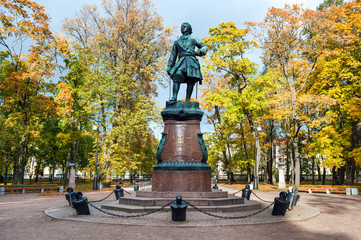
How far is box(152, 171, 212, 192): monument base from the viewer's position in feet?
31.4

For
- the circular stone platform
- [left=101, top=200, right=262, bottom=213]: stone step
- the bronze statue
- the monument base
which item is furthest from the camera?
the bronze statue

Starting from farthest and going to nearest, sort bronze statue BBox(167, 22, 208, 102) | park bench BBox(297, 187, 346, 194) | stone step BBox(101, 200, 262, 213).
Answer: park bench BBox(297, 187, 346, 194) < bronze statue BBox(167, 22, 208, 102) < stone step BBox(101, 200, 262, 213)

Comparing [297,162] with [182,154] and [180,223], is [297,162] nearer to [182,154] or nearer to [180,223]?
[182,154]

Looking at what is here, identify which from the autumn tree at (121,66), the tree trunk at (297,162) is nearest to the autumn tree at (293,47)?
the tree trunk at (297,162)

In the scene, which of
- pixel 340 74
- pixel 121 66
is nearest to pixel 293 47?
pixel 340 74

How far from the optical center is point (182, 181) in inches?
377

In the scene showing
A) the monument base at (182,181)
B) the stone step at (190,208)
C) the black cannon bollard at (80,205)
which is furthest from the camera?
the monument base at (182,181)

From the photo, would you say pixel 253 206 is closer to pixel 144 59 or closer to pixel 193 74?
pixel 193 74

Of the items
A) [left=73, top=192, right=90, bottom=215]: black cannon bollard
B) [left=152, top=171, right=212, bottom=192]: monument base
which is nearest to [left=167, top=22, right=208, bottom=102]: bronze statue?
[left=152, top=171, right=212, bottom=192]: monument base

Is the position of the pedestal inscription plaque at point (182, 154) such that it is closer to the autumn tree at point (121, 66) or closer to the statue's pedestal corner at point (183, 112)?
the statue's pedestal corner at point (183, 112)

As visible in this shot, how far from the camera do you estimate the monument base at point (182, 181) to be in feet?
31.4

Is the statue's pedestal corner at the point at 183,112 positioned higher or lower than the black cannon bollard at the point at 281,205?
higher

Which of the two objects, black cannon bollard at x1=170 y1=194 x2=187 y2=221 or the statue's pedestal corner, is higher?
the statue's pedestal corner

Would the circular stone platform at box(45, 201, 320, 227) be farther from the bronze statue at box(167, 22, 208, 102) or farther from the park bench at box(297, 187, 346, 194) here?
the park bench at box(297, 187, 346, 194)
